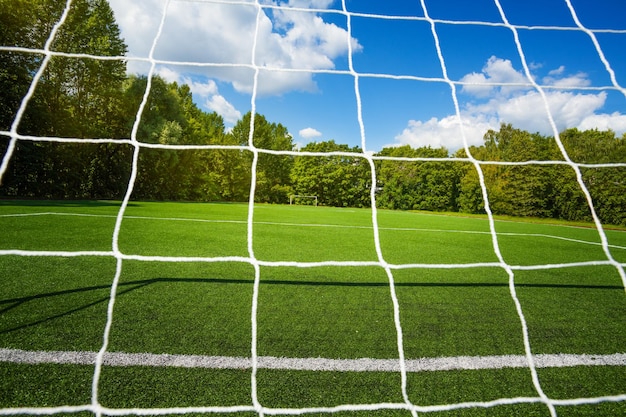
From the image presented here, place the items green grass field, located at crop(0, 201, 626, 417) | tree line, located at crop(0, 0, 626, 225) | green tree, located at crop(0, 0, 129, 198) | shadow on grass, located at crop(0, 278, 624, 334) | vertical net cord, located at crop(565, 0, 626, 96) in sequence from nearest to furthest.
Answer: green grass field, located at crop(0, 201, 626, 417), shadow on grass, located at crop(0, 278, 624, 334), vertical net cord, located at crop(565, 0, 626, 96), green tree, located at crop(0, 0, 129, 198), tree line, located at crop(0, 0, 626, 225)

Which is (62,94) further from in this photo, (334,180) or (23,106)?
(23,106)

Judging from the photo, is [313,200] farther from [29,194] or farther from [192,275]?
[192,275]

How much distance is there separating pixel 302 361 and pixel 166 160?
1618 centimetres

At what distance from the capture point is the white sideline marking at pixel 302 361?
142cm

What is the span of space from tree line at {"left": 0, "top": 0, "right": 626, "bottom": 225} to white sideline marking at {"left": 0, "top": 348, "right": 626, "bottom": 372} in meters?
5.03

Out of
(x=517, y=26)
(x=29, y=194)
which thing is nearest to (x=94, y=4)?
(x=29, y=194)

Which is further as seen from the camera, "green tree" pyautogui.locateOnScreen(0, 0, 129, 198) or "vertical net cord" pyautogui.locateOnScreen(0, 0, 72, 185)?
"green tree" pyautogui.locateOnScreen(0, 0, 129, 198)

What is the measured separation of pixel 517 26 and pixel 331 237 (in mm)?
3659

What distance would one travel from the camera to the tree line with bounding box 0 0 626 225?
428 inches

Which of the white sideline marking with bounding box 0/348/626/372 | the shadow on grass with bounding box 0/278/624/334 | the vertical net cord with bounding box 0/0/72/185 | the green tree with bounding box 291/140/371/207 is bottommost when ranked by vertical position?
the white sideline marking with bounding box 0/348/626/372

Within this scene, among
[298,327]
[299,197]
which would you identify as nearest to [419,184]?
[299,197]

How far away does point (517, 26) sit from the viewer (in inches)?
102

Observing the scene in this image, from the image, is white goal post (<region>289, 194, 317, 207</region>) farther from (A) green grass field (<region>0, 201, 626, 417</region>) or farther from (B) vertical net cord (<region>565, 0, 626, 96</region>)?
(B) vertical net cord (<region>565, 0, 626, 96</region>)

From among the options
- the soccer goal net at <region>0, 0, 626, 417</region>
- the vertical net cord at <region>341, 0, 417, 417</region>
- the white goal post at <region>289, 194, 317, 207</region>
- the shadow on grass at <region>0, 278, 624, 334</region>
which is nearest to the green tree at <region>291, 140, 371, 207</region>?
the white goal post at <region>289, 194, 317, 207</region>
